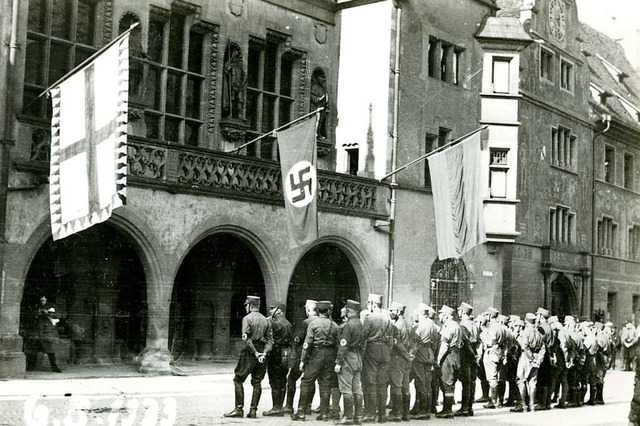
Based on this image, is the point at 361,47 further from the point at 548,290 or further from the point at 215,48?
the point at 548,290

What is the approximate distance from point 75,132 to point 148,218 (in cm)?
447

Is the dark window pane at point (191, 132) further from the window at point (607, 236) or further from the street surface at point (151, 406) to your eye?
the window at point (607, 236)

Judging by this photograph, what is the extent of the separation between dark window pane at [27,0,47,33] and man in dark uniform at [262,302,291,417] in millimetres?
8144

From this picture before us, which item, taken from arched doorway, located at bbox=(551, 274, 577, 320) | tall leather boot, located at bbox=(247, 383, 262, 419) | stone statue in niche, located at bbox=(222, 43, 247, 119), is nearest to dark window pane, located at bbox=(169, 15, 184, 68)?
stone statue in niche, located at bbox=(222, 43, 247, 119)

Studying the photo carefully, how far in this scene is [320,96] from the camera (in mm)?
25078

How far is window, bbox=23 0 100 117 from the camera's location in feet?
59.6

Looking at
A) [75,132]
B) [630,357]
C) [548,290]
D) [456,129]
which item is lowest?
[630,357]

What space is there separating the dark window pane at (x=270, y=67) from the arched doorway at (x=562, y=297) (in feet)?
50.4

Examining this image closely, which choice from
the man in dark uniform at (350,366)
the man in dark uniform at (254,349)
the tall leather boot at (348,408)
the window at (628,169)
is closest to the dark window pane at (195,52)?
the man in dark uniform at (254,349)

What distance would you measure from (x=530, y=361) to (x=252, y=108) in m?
10.0

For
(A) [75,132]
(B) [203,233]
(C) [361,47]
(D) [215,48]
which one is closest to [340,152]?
(C) [361,47]

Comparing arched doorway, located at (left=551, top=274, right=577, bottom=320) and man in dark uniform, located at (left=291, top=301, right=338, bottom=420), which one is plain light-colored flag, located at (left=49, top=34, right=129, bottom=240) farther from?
arched doorway, located at (left=551, top=274, right=577, bottom=320)

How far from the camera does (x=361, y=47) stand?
82.1 feet

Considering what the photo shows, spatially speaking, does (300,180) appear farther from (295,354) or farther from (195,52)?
(195,52)
